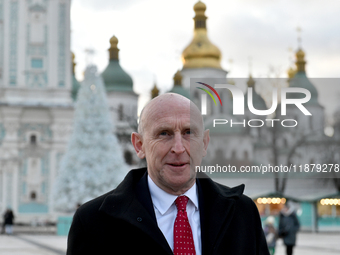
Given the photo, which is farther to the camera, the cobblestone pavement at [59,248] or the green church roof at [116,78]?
the green church roof at [116,78]

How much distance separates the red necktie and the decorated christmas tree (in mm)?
26200

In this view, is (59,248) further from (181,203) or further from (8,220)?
(181,203)

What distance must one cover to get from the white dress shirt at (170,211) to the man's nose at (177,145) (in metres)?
0.19

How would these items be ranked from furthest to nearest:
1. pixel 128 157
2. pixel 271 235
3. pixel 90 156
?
pixel 128 157, pixel 90 156, pixel 271 235

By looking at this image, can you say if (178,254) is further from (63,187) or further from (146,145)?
(63,187)

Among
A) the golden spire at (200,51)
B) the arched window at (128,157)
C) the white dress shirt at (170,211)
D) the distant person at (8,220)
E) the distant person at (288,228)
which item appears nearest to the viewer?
the white dress shirt at (170,211)

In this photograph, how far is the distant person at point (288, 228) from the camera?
1024 cm

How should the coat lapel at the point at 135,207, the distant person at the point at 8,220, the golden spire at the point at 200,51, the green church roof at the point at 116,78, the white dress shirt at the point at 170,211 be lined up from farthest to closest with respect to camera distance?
the green church roof at the point at 116,78 < the golden spire at the point at 200,51 < the distant person at the point at 8,220 < the white dress shirt at the point at 170,211 < the coat lapel at the point at 135,207

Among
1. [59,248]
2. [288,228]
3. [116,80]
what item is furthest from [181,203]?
[116,80]

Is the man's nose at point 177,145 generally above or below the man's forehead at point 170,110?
below

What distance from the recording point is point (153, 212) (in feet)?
8.59

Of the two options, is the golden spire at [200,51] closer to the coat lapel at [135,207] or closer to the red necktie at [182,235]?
the coat lapel at [135,207]

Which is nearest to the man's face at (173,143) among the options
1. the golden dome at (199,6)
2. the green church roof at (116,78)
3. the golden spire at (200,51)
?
the golden spire at (200,51)

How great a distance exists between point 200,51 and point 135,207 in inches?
2007
